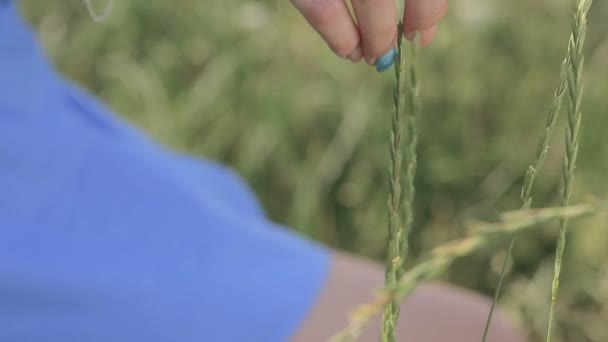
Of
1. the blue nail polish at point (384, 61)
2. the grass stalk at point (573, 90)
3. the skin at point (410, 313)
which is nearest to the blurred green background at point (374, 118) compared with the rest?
the skin at point (410, 313)

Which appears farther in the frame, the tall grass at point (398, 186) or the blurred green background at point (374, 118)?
the blurred green background at point (374, 118)

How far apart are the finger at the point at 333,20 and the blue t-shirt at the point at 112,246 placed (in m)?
0.33

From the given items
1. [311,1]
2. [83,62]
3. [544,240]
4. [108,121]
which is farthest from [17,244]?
[83,62]

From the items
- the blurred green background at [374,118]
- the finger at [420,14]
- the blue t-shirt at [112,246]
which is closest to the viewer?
the finger at [420,14]

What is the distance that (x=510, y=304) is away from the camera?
1.14m

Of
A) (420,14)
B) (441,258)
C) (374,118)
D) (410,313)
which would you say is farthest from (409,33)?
(374,118)

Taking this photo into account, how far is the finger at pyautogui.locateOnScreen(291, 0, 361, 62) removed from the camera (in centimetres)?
37

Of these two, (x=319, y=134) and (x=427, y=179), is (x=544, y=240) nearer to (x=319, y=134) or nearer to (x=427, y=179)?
(x=427, y=179)

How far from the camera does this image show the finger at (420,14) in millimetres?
341

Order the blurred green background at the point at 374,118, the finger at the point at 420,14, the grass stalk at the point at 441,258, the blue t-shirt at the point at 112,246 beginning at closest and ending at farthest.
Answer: the grass stalk at the point at 441,258, the finger at the point at 420,14, the blue t-shirt at the point at 112,246, the blurred green background at the point at 374,118

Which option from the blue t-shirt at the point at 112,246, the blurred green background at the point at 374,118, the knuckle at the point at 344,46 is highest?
the knuckle at the point at 344,46

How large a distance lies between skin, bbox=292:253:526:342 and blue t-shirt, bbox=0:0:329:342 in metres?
0.01

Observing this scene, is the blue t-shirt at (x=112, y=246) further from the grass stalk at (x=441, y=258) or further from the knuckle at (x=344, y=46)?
the grass stalk at (x=441, y=258)

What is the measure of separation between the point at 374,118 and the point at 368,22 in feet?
3.32
